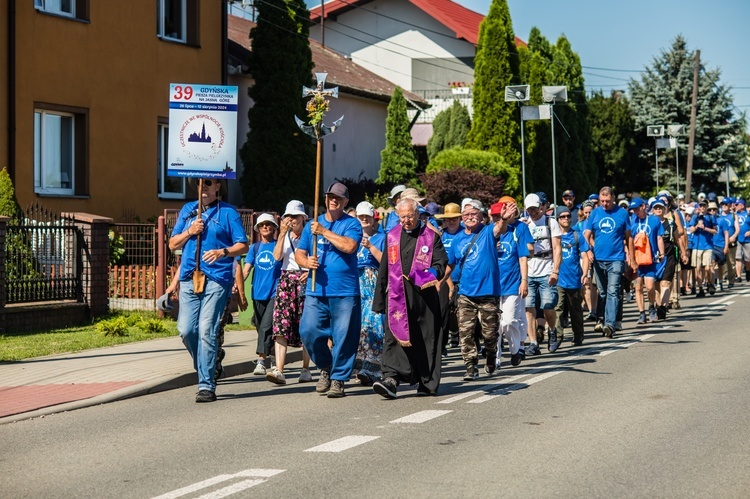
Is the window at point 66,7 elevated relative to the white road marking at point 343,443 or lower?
elevated

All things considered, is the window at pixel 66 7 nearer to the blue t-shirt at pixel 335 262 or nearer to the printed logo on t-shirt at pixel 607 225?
the printed logo on t-shirt at pixel 607 225

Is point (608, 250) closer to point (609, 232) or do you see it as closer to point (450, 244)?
point (609, 232)

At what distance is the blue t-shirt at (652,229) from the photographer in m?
19.1

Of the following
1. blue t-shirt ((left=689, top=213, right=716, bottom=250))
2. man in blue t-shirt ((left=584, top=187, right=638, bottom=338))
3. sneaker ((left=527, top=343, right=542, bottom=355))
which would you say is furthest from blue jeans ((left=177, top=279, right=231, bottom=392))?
blue t-shirt ((left=689, top=213, right=716, bottom=250))

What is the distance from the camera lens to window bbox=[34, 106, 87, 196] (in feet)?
69.5

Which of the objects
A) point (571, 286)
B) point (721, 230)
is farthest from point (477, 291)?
point (721, 230)

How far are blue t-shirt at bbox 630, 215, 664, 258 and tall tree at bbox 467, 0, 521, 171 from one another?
1801 centimetres

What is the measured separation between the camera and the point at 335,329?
434 inches

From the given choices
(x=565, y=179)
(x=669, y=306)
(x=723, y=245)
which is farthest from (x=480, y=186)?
(x=565, y=179)

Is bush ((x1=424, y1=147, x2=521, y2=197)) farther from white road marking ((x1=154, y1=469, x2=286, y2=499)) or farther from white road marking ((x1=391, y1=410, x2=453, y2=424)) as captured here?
white road marking ((x1=154, y1=469, x2=286, y2=499))

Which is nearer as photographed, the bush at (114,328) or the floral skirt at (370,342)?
the floral skirt at (370,342)

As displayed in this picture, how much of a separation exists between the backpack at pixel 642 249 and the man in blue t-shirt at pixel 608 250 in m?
1.44

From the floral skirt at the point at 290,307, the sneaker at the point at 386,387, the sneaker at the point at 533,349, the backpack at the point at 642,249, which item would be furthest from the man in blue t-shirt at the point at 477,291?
the backpack at the point at 642,249

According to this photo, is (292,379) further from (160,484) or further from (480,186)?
(480,186)
